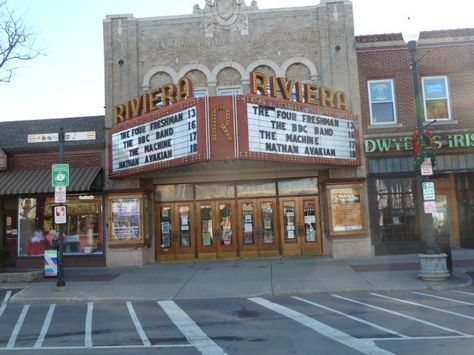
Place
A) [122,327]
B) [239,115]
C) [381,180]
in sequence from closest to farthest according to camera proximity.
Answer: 1. [122,327]
2. [239,115]
3. [381,180]

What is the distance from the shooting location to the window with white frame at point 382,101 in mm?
19156

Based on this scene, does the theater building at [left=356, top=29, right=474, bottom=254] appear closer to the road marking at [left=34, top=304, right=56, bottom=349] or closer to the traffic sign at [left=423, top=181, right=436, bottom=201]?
the traffic sign at [left=423, top=181, right=436, bottom=201]

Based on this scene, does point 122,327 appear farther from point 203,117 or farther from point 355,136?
point 355,136

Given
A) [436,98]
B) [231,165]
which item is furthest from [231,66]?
[436,98]

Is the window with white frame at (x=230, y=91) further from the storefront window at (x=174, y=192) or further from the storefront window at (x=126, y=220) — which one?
the storefront window at (x=126, y=220)

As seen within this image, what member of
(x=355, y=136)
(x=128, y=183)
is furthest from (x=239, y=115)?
(x=128, y=183)

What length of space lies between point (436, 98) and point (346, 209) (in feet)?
18.0

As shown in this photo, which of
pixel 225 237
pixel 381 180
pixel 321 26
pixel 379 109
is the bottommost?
pixel 225 237

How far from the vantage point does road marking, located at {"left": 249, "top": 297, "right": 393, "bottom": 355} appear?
281 inches

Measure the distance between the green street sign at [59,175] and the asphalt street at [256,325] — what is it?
3.51m

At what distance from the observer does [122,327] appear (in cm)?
935

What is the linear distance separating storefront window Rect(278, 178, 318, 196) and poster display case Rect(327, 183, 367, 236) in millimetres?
1154

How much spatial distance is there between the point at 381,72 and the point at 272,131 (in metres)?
6.14

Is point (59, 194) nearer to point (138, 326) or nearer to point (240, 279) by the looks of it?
point (240, 279)
